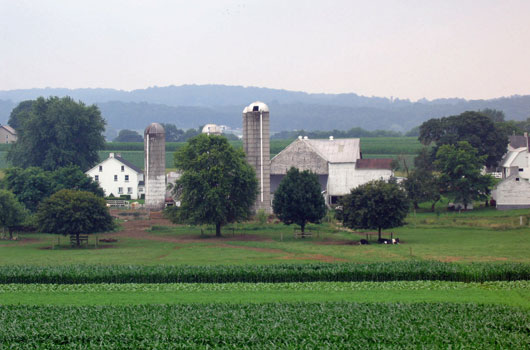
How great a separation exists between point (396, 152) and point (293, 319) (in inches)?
4592

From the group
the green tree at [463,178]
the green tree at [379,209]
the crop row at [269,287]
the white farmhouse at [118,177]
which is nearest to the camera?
the crop row at [269,287]

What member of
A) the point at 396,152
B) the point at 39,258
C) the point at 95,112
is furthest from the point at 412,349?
the point at 396,152

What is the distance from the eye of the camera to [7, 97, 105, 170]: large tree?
10312 centimetres

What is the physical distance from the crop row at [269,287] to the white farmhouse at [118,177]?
6192cm

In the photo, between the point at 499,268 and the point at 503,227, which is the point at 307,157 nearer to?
the point at 503,227

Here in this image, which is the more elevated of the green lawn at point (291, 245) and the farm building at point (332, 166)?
the farm building at point (332, 166)

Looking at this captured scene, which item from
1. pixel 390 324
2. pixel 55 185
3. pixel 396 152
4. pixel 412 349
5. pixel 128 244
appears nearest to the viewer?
pixel 412 349

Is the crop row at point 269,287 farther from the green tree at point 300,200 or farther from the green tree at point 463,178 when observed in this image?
the green tree at point 463,178

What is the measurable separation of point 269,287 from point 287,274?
2438mm

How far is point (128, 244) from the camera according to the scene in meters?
62.0

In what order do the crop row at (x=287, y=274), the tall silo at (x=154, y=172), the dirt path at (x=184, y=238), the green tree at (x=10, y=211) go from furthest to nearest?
the tall silo at (x=154, y=172)
the green tree at (x=10, y=211)
the dirt path at (x=184, y=238)
the crop row at (x=287, y=274)

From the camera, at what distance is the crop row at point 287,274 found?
133ft

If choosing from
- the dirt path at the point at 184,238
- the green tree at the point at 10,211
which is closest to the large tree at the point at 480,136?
the dirt path at the point at 184,238

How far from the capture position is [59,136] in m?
103
